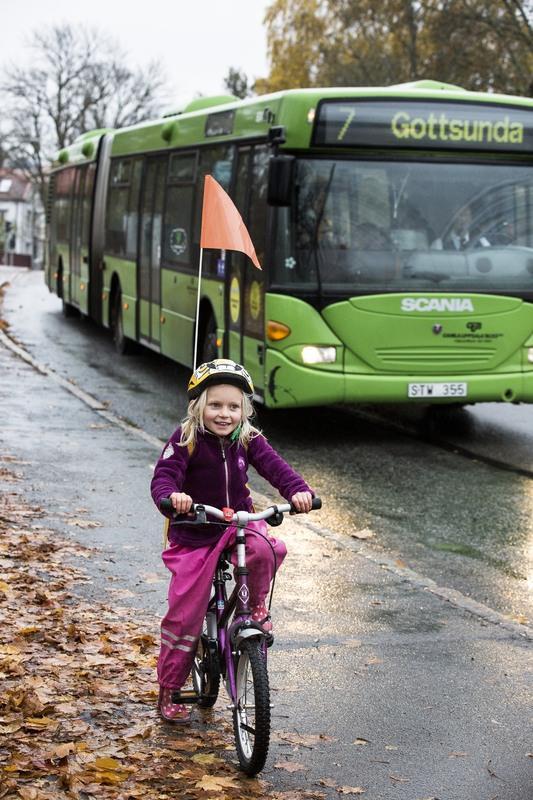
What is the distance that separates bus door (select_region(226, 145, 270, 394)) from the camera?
1322cm

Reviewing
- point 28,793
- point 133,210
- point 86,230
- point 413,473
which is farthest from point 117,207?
point 28,793

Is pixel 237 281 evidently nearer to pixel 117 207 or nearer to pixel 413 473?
pixel 413 473

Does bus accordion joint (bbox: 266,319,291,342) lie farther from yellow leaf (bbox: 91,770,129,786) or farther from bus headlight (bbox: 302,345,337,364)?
yellow leaf (bbox: 91,770,129,786)

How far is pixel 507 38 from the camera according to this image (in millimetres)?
40469

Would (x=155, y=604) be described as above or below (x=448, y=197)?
below

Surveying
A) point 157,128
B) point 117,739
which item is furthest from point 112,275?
point 117,739

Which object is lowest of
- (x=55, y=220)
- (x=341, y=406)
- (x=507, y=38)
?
(x=341, y=406)

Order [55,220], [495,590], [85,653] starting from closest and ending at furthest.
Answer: [85,653] → [495,590] → [55,220]

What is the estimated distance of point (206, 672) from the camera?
5.63m

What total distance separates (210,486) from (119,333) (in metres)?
16.0

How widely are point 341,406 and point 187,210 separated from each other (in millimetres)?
2842

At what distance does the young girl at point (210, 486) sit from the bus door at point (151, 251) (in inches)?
491

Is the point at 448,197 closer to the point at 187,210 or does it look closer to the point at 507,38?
the point at 187,210

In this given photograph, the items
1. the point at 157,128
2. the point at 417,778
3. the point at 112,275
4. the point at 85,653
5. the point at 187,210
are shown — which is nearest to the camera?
the point at 417,778
